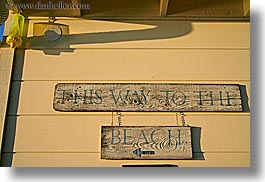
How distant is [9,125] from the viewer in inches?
45.0

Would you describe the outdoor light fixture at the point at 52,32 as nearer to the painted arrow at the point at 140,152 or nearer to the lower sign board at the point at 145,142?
the lower sign board at the point at 145,142

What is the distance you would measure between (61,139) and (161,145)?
0.37m

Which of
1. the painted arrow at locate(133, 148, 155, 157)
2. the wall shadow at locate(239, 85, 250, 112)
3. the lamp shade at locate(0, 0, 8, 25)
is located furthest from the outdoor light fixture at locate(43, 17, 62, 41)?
the wall shadow at locate(239, 85, 250, 112)

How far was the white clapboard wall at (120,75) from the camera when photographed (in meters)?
1.12

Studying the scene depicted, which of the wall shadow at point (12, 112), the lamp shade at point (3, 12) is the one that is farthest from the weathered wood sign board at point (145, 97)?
the lamp shade at point (3, 12)

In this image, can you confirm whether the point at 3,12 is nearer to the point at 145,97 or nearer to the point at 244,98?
the point at 145,97

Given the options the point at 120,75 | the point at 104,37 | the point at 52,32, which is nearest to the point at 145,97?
the point at 120,75

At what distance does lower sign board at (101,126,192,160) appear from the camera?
1.11 meters

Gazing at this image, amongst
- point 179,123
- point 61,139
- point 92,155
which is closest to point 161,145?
point 179,123

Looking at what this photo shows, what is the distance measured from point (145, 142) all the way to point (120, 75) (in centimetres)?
28

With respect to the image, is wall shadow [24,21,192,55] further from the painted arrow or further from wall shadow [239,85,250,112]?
the painted arrow

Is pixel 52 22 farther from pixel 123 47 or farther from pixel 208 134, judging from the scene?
pixel 208 134

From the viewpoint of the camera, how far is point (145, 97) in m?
1.18

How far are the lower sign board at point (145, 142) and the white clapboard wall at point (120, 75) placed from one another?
21mm
